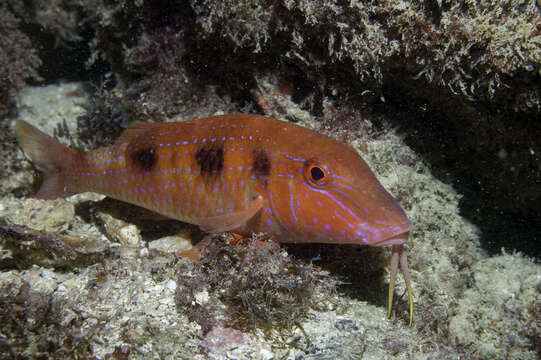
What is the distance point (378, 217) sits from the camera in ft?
9.31

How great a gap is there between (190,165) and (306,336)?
2.08 metres

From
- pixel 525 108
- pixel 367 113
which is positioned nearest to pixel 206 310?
pixel 367 113

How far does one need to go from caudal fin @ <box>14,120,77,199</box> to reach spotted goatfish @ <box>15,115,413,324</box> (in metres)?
0.01

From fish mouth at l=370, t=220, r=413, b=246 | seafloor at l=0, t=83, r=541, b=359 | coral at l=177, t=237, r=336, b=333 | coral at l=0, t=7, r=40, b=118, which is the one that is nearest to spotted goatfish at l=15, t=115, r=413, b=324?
fish mouth at l=370, t=220, r=413, b=246

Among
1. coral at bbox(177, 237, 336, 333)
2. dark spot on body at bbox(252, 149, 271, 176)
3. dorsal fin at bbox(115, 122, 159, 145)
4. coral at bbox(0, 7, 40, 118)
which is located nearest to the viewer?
coral at bbox(177, 237, 336, 333)

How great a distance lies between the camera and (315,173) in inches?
122

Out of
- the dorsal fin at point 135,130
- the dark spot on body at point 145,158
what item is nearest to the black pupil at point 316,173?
the dark spot on body at point 145,158

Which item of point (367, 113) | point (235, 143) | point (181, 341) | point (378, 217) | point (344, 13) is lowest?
point (181, 341)

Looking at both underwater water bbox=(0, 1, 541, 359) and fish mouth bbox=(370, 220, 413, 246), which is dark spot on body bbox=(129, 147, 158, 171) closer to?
underwater water bbox=(0, 1, 541, 359)

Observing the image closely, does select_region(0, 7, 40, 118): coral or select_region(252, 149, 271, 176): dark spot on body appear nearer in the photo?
select_region(252, 149, 271, 176): dark spot on body

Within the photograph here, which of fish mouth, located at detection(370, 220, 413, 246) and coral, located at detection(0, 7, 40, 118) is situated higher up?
coral, located at detection(0, 7, 40, 118)

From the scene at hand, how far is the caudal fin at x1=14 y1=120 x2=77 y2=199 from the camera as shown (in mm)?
4301

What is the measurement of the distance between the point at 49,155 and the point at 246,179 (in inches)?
112

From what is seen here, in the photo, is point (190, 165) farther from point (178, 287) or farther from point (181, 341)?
point (181, 341)
